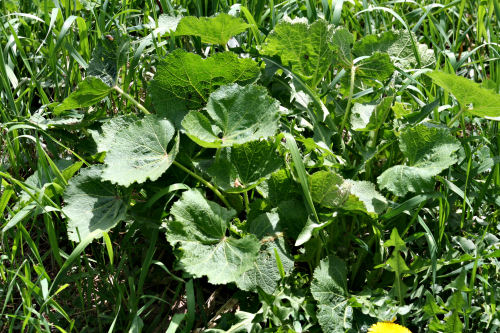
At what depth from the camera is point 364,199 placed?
192 cm

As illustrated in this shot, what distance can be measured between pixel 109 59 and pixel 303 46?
2.26ft

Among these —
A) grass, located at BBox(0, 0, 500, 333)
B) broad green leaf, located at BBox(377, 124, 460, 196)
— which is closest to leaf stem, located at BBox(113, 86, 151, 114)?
grass, located at BBox(0, 0, 500, 333)

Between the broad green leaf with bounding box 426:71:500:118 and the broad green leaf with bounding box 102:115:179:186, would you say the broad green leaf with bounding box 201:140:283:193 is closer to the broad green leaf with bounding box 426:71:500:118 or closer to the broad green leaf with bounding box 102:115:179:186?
the broad green leaf with bounding box 102:115:179:186

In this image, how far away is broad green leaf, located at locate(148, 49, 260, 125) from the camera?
80.4 inches

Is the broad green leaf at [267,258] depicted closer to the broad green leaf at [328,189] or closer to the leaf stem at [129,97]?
the broad green leaf at [328,189]

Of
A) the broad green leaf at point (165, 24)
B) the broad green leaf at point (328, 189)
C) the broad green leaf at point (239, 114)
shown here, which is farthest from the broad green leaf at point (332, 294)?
the broad green leaf at point (165, 24)

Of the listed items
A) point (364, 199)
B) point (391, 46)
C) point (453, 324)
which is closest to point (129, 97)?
point (364, 199)

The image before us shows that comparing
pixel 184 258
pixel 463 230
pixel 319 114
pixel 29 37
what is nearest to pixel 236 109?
pixel 319 114

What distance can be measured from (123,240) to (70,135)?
48 cm

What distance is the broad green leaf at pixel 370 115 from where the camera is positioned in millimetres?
2062

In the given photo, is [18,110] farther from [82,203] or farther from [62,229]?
[82,203]

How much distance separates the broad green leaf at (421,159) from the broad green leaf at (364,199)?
51 millimetres

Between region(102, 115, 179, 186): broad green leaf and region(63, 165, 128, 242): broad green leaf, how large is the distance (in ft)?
0.37

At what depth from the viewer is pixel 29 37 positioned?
8.64ft
